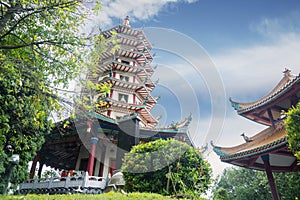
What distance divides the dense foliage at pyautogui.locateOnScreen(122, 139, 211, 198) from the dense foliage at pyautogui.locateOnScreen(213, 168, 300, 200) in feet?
36.0

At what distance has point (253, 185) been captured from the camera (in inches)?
1008

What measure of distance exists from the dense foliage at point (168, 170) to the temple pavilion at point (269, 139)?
150 inches

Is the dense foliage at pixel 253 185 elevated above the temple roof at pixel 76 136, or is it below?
below

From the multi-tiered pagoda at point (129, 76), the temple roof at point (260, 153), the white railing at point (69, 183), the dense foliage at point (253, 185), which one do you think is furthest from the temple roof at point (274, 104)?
the white railing at point (69, 183)

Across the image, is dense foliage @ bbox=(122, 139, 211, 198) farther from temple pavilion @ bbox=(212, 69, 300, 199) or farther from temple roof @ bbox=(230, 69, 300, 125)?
temple roof @ bbox=(230, 69, 300, 125)

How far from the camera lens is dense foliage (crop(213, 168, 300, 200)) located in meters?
18.8

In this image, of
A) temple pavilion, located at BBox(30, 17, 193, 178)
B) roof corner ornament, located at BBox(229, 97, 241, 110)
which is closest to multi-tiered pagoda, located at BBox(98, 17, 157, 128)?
temple pavilion, located at BBox(30, 17, 193, 178)

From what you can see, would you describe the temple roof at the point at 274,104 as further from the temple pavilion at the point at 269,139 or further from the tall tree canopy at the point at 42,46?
the tall tree canopy at the point at 42,46

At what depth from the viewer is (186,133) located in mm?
16219

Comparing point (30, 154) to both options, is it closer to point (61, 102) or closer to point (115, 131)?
point (61, 102)

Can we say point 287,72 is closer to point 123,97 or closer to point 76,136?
point 123,97

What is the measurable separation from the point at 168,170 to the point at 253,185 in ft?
75.4

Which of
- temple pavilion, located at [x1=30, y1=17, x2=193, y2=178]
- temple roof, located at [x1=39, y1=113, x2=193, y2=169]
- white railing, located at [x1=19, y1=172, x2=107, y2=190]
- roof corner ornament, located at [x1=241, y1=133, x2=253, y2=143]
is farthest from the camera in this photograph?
temple pavilion, located at [x1=30, y1=17, x2=193, y2=178]

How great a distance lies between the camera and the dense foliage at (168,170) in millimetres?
6785
